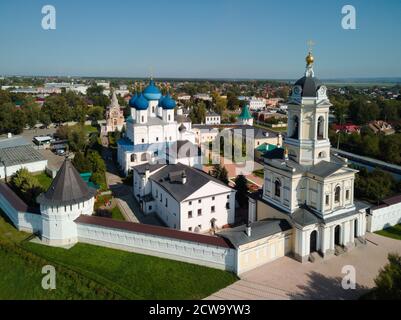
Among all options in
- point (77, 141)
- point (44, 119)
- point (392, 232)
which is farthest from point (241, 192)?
point (44, 119)

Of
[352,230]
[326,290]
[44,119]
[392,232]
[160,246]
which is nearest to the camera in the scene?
[326,290]

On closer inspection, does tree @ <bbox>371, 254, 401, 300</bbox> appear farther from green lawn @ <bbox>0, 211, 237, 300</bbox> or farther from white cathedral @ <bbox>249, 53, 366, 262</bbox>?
green lawn @ <bbox>0, 211, 237, 300</bbox>

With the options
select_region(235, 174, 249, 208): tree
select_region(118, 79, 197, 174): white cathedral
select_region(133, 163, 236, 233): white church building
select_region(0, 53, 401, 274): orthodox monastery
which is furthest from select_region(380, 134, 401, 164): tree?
select_region(133, 163, 236, 233): white church building

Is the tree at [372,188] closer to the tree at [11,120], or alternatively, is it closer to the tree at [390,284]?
the tree at [390,284]

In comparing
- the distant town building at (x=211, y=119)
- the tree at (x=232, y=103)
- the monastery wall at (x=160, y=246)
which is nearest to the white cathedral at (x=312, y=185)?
the monastery wall at (x=160, y=246)

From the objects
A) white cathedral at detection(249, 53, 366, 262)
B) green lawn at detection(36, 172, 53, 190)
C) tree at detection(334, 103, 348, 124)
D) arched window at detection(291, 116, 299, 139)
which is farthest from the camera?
tree at detection(334, 103, 348, 124)

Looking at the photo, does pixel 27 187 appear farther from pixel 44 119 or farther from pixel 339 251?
pixel 44 119
